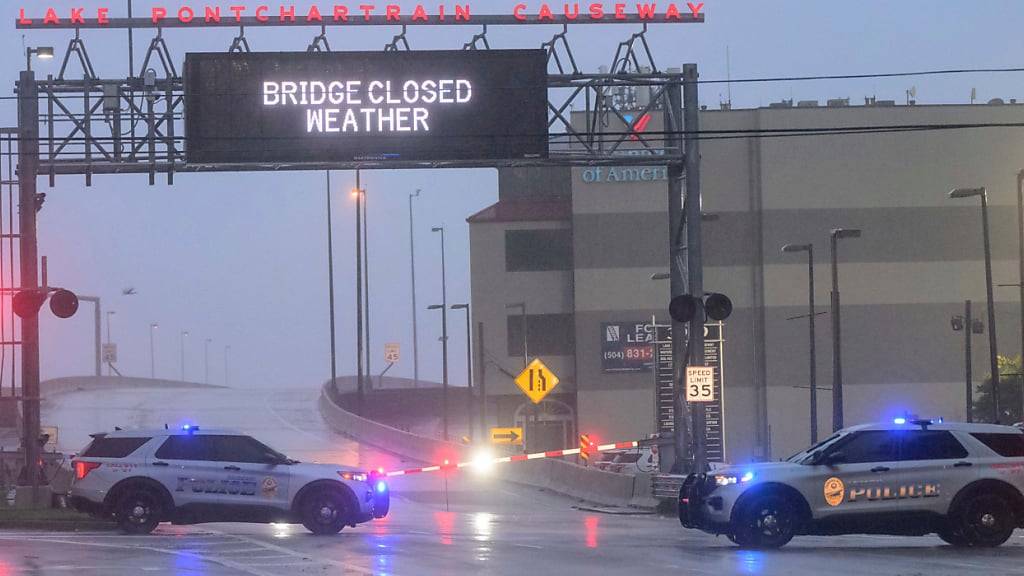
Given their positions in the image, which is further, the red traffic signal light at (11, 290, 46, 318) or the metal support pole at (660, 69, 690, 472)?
the metal support pole at (660, 69, 690, 472)

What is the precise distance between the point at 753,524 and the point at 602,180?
50.0 meters

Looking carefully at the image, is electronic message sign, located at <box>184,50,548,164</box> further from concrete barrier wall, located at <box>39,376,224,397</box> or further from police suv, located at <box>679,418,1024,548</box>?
concrete barrier wall, located at <box>39,376,224,397</box>

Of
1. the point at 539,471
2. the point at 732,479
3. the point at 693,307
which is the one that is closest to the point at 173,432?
the point at 732,479

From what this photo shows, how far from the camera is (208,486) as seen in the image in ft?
72.4

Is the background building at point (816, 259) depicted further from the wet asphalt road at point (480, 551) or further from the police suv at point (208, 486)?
the police suv at point (208, 486)

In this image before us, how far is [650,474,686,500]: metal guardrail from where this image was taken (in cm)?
2900

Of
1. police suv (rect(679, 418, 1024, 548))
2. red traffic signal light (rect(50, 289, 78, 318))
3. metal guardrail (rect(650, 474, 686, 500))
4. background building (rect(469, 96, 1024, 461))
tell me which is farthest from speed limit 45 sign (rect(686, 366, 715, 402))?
background building (rect(469, 96, 1024, 461))

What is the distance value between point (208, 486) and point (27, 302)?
6809 millimetres

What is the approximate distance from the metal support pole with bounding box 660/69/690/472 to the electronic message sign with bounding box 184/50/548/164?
9.57 feet

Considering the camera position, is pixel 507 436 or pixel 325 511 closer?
pixel 325 511

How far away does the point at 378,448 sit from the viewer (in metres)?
54.8

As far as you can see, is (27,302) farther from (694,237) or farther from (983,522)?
(983,522)

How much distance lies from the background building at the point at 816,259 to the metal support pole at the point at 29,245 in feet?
133

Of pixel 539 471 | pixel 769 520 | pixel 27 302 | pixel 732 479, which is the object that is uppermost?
pixel 27 302
